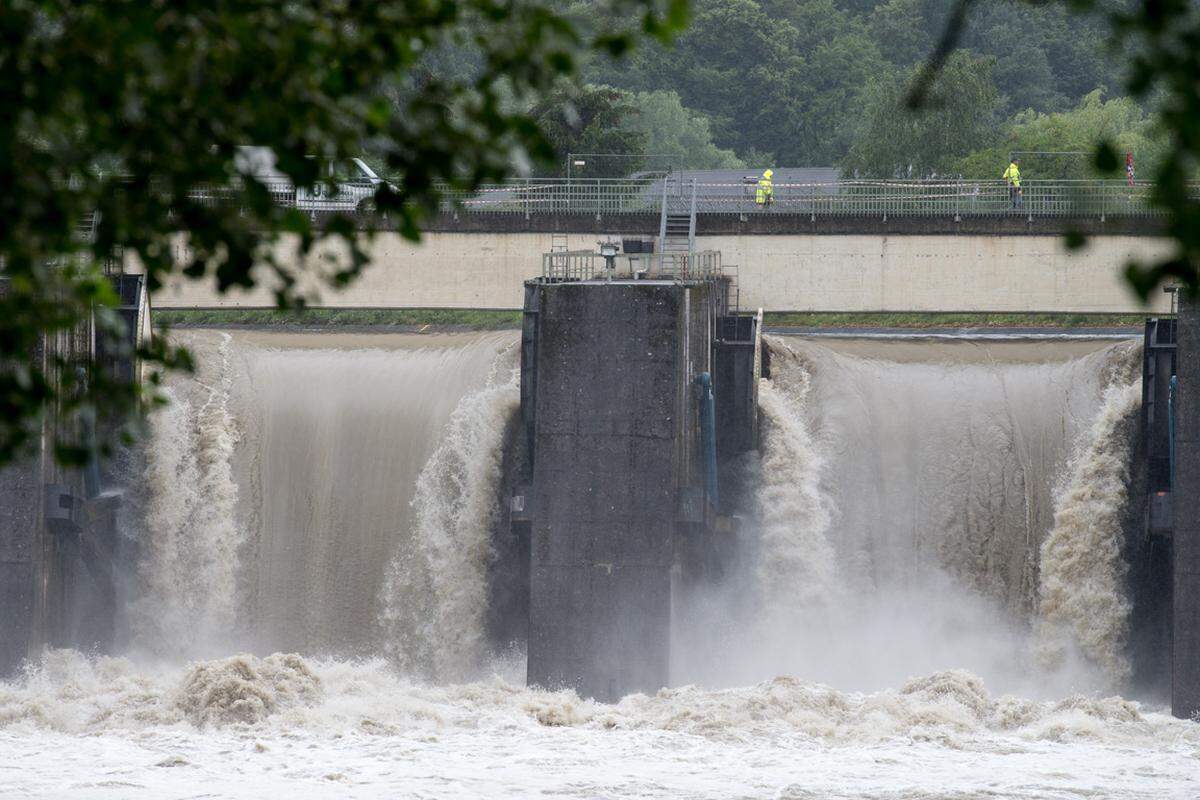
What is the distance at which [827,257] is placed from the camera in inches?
1053

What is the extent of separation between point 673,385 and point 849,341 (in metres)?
5.51

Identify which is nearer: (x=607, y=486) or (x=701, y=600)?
(x=607, y=486)

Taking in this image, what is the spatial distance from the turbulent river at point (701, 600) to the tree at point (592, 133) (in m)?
13.8

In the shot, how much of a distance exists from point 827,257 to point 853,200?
1.92 meters

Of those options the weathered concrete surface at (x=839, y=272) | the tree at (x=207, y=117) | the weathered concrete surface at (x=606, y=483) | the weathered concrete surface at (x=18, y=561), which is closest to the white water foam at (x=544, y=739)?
the weathered concrete surface at (x=18, y=561)

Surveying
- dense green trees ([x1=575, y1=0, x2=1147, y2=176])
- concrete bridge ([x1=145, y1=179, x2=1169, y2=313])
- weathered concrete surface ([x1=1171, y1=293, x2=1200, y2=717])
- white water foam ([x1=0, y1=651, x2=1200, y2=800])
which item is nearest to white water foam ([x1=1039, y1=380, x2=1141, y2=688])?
white water foam ([x1=0, y1=651, x2=1200, y2=800])

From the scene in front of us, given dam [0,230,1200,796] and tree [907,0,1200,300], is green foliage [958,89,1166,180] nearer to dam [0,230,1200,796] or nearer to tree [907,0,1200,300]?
dam [0,230,1200,796]

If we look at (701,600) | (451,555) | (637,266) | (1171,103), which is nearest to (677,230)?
(637,266)

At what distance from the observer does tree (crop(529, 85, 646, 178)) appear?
3691 cm

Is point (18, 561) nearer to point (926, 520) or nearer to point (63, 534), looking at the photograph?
point (63, 534)

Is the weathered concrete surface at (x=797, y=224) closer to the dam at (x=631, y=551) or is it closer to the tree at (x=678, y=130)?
the dam at (x=631, y=551)

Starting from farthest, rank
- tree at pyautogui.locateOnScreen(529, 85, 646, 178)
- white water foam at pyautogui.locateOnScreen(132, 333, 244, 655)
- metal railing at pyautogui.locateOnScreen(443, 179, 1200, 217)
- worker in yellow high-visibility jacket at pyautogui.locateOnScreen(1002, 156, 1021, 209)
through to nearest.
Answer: tree at pyautogui.locateOnScreen(529, 85, 646, 178)
worker in yellow high-visibility jacket at pyautogui.locateOnScreen(1002, 156, 1021, 209)
metal railing at pyautogui.locateOnScreen(443, 179, 1200, 217)
white water foam at pyautogui.locateOnScreen(132, 333, 244, 655)

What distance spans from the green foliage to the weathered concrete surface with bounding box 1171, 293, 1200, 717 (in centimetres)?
1446

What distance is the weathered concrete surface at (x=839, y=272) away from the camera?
26141 millimetres
